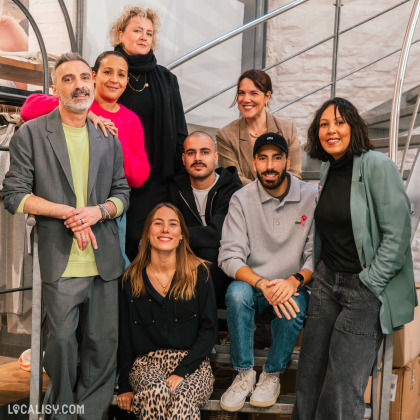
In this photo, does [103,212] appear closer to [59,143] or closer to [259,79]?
[59,143]

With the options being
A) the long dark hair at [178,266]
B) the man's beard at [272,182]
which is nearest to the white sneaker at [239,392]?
the long dark hair at [178,266]

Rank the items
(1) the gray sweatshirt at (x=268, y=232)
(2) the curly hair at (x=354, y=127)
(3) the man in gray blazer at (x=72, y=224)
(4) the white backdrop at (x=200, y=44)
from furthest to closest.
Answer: (4) the white backdrop at (x=200, y=44) < (1) the gray sweatshirt at (x=268, y=232) < (3) the man in gray blazer at (x=72, y=224) < (2) the curly hair at (x=354, y=127)

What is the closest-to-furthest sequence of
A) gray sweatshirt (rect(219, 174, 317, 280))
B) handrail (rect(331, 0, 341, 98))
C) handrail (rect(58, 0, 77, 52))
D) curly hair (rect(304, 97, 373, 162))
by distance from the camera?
1. curly hair (rect(304, 97, 373, 162))
2. gray sweatshirt (rect(219, 174, 317, 280))
3. handrail (rect(58, 0, 77, 52))
4. handrail (rect(331, 0, 341, 98))

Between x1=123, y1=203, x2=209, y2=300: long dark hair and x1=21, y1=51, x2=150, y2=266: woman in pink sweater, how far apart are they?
93mm

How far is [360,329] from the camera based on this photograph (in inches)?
83.7

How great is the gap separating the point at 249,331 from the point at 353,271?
56 cm

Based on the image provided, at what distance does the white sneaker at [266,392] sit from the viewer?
238 cm

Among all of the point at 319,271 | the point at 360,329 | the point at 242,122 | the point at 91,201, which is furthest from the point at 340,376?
the point at 242,122

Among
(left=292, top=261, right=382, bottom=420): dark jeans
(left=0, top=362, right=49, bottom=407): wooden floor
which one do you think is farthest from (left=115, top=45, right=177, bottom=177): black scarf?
(left=0, top=362, right=49, bottom=407): wooden floor

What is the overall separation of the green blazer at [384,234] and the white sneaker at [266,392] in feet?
1.90

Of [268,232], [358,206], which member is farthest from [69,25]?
[358,206]

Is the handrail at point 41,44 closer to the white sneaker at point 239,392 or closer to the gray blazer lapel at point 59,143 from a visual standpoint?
the gray blazer lapel at point 59,143

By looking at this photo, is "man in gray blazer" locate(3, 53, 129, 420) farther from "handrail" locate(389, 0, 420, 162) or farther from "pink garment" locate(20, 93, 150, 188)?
"handrail" locate(389, 0, 420, 162)

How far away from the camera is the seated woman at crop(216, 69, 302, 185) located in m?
3.05
